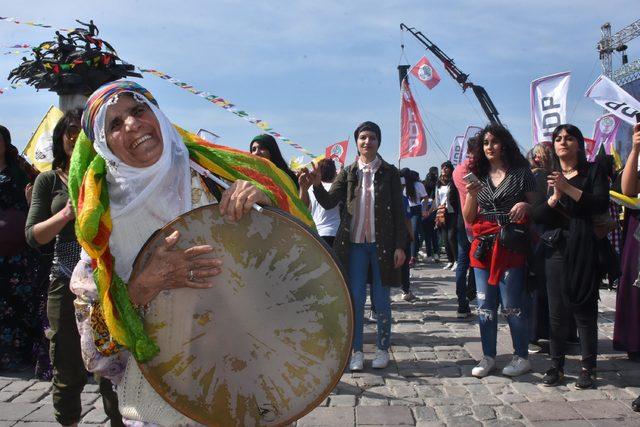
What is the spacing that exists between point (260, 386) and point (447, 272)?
10807mm

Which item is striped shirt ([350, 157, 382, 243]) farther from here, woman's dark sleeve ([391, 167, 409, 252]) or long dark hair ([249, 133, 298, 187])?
long dark hair ([249, 133, 298, 187])

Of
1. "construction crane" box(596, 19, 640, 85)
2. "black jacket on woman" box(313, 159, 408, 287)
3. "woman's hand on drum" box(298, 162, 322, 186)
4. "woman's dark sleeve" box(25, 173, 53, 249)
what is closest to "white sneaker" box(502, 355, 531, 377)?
"black jacket on woman" box(313, 159, 408, 287)

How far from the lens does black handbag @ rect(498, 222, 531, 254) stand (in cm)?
457

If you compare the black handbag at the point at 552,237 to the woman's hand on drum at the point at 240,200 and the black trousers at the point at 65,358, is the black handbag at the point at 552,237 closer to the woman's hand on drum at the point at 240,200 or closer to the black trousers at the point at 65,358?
the woman's hand on drum at the point at 240,200

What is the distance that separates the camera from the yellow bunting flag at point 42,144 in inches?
225

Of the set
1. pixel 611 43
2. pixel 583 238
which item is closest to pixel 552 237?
pixel 583 238

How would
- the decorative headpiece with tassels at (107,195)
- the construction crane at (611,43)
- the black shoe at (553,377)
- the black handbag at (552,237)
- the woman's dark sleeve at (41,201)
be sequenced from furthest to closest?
the construction crane at (611,43) < the black handbag at (552,237) < the black shoe at (553,377) < the woman's dark sleeve at (41,201) < the decorative headpiece with tassels at (107,195)

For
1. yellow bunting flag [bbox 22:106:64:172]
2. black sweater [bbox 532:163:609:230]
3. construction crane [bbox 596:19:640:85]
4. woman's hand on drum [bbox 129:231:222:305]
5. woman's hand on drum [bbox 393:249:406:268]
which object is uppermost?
construction crane [bbox 596:19:640:85]

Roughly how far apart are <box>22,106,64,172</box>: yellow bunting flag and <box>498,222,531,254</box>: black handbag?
166 inches

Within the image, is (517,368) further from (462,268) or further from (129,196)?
(129,196)

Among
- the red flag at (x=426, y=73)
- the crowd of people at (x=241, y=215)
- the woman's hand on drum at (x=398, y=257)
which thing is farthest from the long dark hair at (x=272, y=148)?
the red flag at (x=426, y=73)

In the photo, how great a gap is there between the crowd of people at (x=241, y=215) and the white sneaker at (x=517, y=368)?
0.01 metres

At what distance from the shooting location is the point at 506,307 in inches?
185

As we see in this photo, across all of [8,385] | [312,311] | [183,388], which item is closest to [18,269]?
[8,385]
